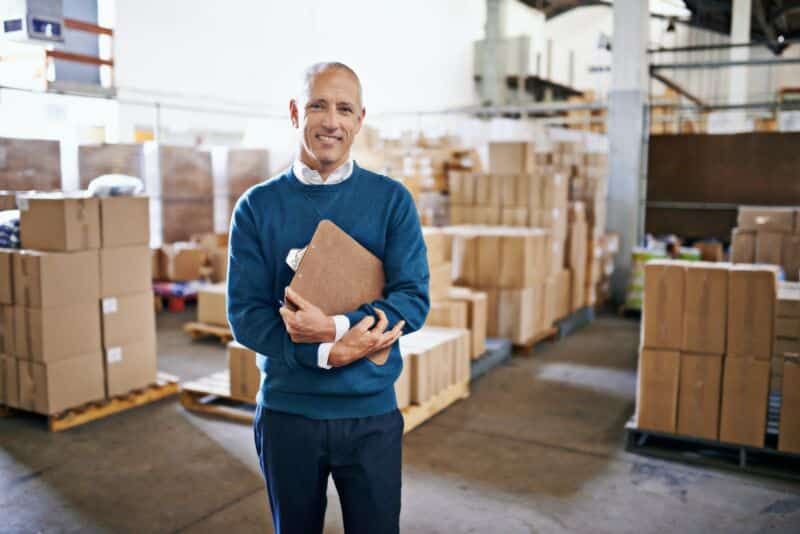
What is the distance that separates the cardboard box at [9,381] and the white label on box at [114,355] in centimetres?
58

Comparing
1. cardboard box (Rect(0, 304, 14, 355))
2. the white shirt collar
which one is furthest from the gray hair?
cardboard box (Rect(0, 304, 14, 355))

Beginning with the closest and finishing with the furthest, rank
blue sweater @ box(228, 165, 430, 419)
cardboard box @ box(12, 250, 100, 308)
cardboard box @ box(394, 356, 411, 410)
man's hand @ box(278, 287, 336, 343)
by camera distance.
Result: 1. man's hand @ box(278, 287, 336, 343)
2. blue sweater @ box(228, 165, 430, 419)
3. cardboard box @ box(12, 250, 100, 308)
4. cardboard box @ box(394, 356, 411, 410)

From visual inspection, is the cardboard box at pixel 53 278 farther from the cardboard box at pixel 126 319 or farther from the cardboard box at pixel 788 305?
the cardboard box at pixel 788 305

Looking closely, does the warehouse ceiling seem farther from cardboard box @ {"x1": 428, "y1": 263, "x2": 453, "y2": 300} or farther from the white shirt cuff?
the white shirt cuff

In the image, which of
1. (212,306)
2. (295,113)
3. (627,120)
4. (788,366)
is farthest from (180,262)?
(295,113)

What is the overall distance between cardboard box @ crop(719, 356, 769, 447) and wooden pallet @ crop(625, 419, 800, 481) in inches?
2.8

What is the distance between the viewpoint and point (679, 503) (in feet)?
12.4

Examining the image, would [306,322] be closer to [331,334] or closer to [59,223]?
[331,334]

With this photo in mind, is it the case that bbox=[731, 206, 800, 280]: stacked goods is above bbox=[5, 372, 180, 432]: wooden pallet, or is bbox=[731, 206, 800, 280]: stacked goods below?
above

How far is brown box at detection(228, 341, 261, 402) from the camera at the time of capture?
16.1 feet

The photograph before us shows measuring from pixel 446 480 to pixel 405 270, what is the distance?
245 cm

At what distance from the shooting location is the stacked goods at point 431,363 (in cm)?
488

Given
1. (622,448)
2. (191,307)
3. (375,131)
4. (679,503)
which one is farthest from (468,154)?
(679,503)

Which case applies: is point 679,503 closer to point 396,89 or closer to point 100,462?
point 100,462
